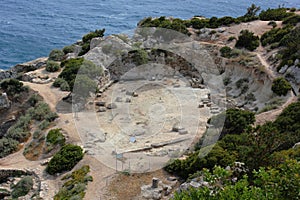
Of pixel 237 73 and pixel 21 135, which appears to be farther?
pixel 237 73

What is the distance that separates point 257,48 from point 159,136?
21.4 m

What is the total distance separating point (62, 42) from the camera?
82438 millimetres

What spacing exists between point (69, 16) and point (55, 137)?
246ft

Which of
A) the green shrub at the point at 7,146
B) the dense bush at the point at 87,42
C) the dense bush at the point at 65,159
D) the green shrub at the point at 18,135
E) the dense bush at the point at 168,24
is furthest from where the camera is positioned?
the dense bush at the point at 168,24

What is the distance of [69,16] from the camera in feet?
330

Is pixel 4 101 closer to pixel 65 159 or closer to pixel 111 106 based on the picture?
pixel 111 106

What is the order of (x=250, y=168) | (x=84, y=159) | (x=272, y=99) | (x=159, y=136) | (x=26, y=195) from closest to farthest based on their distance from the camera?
(x=250, y=168), (x=26, y=195), (x=84, y=159), (x=159, y=136), (x=272, y=99)

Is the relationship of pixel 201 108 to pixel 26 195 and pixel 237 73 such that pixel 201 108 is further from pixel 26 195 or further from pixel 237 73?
pixel 26 195

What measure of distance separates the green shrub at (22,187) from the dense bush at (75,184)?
2579mm

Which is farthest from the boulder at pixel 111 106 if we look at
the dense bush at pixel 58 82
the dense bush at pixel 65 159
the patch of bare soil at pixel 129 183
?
the patch of bare soil at pixel 129 183

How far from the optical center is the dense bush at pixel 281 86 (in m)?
36.0

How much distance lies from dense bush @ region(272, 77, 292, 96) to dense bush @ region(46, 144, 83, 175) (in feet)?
67.3

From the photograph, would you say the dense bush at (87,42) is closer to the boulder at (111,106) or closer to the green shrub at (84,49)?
the green shrub at (84,49)

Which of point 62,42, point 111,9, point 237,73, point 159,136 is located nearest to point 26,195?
point 159,136
